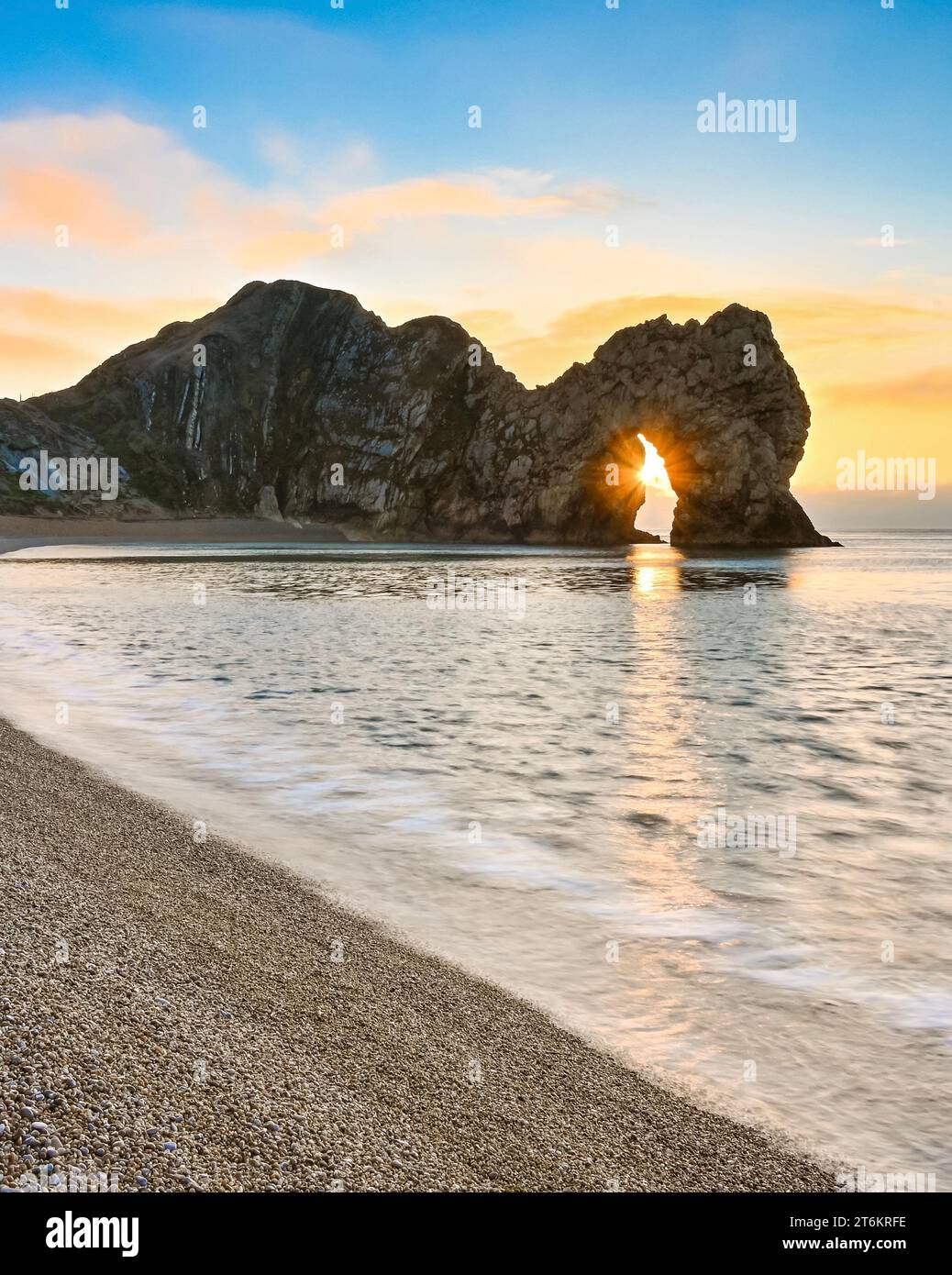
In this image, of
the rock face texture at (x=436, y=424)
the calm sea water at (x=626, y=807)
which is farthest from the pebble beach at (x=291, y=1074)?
the rock face texture at (x=436, y=424)

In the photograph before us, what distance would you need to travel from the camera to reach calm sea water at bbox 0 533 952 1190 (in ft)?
15.9

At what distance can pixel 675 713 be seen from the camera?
576 inches

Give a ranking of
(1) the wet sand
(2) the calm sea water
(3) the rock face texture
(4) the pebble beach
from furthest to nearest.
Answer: (1) the wet sand
(3) the rock face texture
(2) the calm sea water
(4) the pebble beach

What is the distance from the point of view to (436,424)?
154 m

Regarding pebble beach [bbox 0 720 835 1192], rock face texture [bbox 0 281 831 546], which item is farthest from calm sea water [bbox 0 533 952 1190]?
rock face texture [bbox 0 281 831 546]

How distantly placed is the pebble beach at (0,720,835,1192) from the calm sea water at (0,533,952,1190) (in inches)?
20.9

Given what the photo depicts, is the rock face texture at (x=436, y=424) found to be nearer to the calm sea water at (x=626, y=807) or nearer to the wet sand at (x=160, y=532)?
the wet sand at (x=160, y=532)

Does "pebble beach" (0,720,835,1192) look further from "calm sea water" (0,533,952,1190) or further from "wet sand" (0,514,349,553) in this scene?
"wet sand" (0,514,349,553)

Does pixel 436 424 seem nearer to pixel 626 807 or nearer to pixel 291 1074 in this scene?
pixel 626 807

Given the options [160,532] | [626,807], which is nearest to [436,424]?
[160,532]

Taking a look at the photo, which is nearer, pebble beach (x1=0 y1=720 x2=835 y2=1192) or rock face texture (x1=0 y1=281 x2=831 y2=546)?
pebble beach (x1=0 y1=720 x2=835 y2=1192)

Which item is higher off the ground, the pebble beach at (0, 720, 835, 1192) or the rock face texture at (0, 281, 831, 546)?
the rock face texture at (0, 281, 831, 546)
